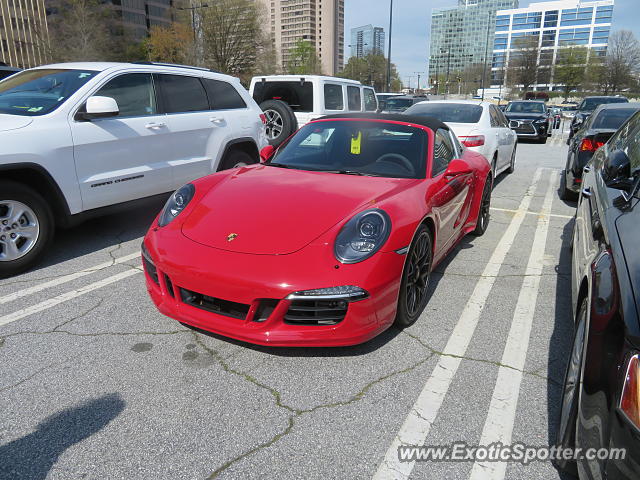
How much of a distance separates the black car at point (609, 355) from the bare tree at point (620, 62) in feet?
239

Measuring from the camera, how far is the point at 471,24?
163 meters

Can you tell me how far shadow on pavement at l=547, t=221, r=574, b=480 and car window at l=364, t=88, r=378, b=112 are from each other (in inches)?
318

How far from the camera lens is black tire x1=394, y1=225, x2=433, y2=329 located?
9.88 ft

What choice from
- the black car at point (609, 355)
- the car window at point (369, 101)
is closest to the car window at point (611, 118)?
the car window at point (369, 101)

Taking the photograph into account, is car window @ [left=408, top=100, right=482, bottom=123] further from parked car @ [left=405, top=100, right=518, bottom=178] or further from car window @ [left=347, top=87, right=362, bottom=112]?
car window @ [left=347, top=87, right=362, bottom=112]

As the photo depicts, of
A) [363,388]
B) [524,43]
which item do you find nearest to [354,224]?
[363,388]

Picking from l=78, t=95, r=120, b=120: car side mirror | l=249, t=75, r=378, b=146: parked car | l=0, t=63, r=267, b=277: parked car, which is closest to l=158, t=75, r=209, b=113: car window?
l=0, t=63, r=267, b=277: parked car

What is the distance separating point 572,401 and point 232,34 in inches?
2374

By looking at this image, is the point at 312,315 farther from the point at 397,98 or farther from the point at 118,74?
the point at 397,98

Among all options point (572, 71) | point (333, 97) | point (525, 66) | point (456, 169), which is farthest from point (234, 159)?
point (572, 71)

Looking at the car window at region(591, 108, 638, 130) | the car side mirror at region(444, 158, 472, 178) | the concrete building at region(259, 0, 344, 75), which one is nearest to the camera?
the car side mirror at region(444, 158, 472, 178)

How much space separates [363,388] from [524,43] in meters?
90.5

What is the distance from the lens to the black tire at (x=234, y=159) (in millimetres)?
6055

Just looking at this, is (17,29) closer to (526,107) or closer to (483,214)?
(526,107)
